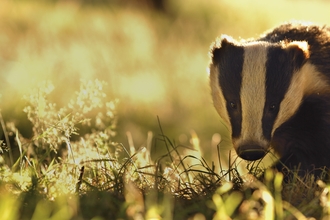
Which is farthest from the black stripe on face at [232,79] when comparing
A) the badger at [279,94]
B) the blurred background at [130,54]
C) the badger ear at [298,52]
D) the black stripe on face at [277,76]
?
the blurred background at [130,54]

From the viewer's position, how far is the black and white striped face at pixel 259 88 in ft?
12.4

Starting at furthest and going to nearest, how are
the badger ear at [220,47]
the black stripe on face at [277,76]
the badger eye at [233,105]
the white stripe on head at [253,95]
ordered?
the badger ear at [220,47] < the badger eye at [233,105] < the black stripe on face at [277,76] < the white stripe on head at [253,95]

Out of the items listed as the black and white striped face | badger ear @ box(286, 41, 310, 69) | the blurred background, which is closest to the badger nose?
the black and white striped face

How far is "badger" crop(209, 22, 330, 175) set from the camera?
3820 millimetres

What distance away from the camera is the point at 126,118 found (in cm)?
725

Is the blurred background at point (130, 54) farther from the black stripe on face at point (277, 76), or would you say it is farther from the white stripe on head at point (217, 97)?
the black stripe on face at point (277, 76)

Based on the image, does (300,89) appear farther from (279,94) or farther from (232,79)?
(232,79)

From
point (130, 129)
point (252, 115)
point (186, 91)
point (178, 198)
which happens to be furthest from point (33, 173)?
point (186, 91)

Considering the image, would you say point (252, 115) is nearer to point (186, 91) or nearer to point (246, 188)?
point (246, 188)

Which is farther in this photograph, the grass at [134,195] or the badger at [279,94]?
the badger at [279,94]

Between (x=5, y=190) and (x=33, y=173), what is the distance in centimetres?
14

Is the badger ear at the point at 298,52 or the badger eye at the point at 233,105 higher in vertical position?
the badger ear at the point at 298,52

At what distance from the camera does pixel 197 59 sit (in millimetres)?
9094

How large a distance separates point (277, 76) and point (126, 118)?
3467 mm
